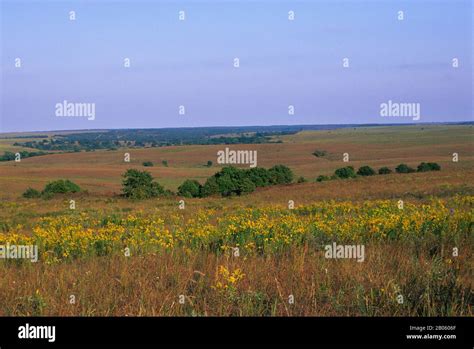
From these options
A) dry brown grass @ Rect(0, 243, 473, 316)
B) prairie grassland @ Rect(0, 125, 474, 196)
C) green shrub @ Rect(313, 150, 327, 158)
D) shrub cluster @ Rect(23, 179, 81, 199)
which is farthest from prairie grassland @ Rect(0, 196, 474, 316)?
green shrub @ Rect(313, 150, 327, 158)

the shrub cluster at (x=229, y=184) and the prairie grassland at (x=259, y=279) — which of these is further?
the shrub cluster at (x=229, y=184)

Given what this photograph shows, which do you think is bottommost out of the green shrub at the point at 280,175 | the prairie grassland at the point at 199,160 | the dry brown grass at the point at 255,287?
the dry brown grass at the point at 255,287

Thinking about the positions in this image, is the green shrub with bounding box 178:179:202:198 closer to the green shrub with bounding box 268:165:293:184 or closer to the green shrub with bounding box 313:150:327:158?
the green shrub with bounding box 268:165:293:184

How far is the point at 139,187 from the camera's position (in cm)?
3453

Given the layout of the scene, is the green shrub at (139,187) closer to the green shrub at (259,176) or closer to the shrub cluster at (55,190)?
the shrub cluster at (55,190)

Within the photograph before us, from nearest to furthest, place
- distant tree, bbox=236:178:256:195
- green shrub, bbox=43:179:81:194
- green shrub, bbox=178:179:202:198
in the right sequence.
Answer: green shrub, bbox=43:179:81:194 → distant tree, bbox=236:178:256:195 → green shrub, bbox=178:179:202:198

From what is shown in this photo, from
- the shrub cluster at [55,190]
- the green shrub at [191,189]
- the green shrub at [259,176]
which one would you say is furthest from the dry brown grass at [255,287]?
the green shrub at [259,176]

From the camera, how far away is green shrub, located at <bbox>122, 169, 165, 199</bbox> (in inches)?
1314

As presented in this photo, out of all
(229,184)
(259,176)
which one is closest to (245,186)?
(229,184)

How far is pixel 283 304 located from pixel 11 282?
8.69ft

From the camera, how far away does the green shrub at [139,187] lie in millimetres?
33375

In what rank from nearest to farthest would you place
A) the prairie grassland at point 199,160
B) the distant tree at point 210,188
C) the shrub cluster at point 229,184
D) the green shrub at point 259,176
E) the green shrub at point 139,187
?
the green shrub at point 139,187 → the shrub cluster at point 229,184 → the distant tree at point 210,188 → the green shrub at point 259,176 → the prairie grassland at point 199,160
